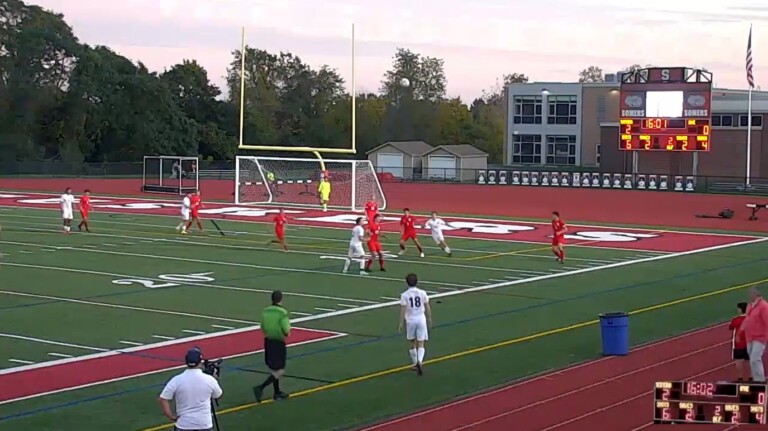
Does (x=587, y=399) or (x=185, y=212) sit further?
(x=185, y=212)

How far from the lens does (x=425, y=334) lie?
1543 centimetres

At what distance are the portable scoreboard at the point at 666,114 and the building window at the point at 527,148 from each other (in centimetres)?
3412

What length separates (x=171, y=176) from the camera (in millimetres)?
71688

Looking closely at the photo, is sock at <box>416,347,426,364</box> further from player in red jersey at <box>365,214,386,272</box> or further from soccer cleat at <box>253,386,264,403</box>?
player in red jersey at <box>365,214,386,272</box>

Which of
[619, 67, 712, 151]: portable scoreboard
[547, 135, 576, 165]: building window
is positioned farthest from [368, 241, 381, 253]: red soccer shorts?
[547, 135, 576, 165]: building window

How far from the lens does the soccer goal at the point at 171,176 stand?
61594 millimetres

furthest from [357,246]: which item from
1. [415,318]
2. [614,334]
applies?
[415,318]

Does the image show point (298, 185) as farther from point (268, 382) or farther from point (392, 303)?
point (268, 382)

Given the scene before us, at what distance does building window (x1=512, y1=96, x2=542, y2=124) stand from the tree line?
12504mm

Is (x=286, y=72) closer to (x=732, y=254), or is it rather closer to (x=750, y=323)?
(x=732, y=254)

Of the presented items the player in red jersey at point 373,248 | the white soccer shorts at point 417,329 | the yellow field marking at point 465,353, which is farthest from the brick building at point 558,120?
the white soccer shorts at point 417,329

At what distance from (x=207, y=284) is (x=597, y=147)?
63434 millimetres

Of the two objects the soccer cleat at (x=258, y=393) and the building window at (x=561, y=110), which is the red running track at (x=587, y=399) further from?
the building window at (x=561, y=110)

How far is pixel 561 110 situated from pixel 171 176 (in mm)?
30406
